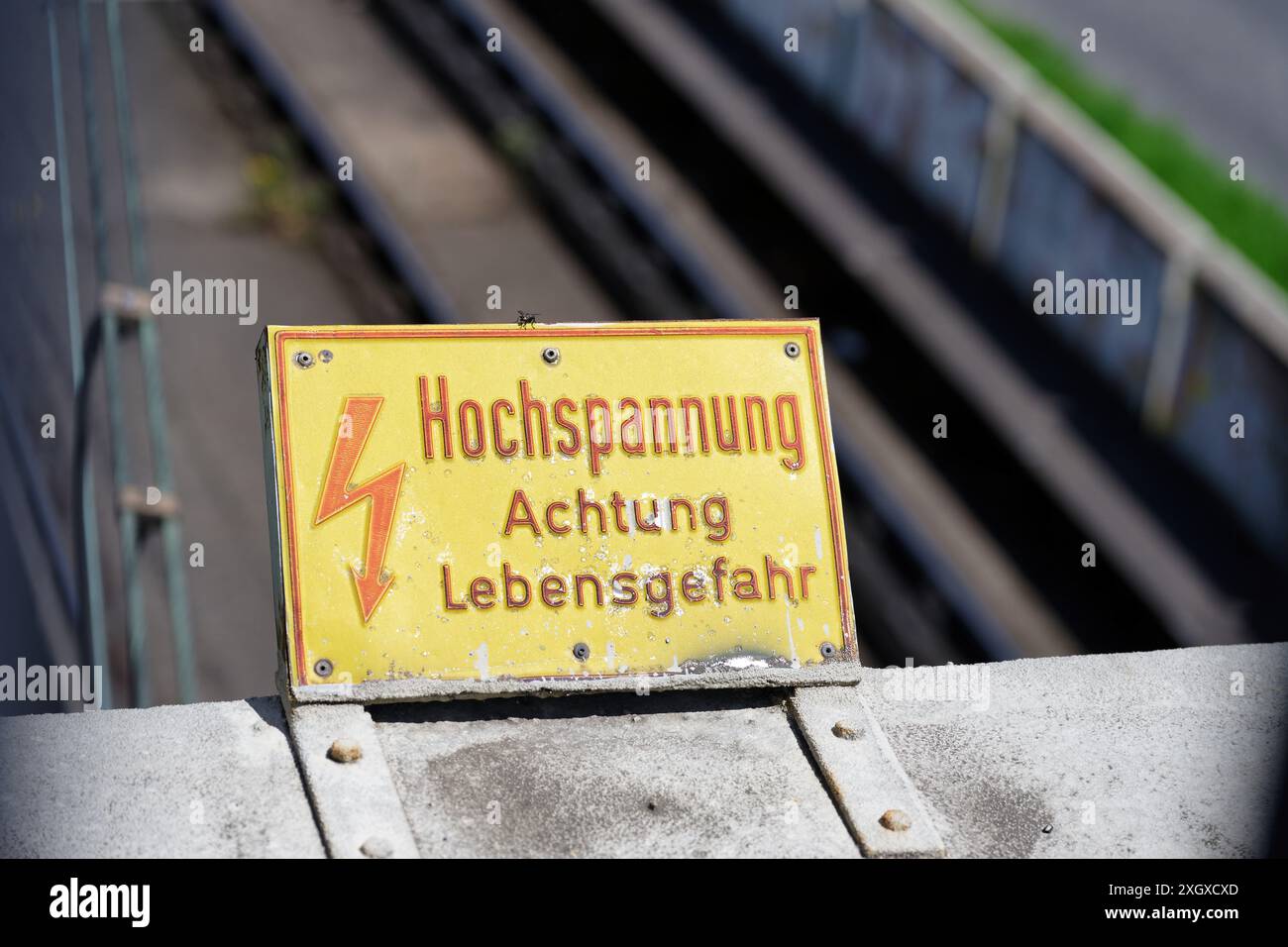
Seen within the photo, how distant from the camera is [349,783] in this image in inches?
122

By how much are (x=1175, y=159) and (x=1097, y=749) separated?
11.1 metres

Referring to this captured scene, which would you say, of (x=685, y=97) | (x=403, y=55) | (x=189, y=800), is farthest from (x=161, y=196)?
(x=189, y=800)

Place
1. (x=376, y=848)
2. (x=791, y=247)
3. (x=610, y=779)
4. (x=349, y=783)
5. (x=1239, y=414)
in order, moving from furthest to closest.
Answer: (x=791, y=247) < (x=1239, y=414) < (x=610, y=779) < (x=349, y=783) < (x=376, y=848)

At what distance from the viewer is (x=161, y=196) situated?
40.8ft

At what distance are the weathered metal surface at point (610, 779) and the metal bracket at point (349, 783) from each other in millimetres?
47

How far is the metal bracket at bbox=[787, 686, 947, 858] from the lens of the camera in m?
3.12

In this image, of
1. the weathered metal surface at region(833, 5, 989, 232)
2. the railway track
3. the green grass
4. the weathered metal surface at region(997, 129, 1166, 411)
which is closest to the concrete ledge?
the railway track

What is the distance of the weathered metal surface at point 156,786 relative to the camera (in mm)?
2963

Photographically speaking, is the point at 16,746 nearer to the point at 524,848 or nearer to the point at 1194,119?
the point at 524,848

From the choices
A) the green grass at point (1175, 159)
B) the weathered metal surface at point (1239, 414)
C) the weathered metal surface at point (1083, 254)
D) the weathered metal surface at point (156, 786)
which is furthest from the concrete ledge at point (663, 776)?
the green grass at point (1175, 159)

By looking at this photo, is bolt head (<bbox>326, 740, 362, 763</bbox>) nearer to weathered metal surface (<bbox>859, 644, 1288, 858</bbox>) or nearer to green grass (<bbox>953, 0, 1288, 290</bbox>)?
weathered metal surface (<bbox>859, 644, 1288, 858</bbox>)

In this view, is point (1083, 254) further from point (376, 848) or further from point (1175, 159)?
point (376, 848)

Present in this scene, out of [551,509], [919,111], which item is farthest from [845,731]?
[919,111]
